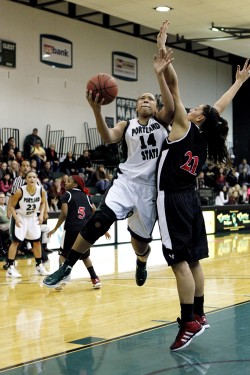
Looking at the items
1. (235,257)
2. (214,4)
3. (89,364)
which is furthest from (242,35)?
(89,364)

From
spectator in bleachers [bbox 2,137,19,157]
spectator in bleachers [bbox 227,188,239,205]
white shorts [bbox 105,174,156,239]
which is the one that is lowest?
spectator in bleachers [bbox 227,188,239,205]

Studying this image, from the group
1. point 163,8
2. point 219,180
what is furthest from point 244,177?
point 163,8

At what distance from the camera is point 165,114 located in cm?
581

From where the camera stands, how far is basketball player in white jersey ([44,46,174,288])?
5789mm

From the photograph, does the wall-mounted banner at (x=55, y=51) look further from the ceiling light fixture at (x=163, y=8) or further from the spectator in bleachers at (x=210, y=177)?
A: the spectator in bleachers at (x=210, y=177)

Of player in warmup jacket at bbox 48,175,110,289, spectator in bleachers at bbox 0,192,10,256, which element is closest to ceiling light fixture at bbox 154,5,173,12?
spectator in bleachers at bbox 0,192,10,256

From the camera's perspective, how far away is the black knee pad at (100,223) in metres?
5.74

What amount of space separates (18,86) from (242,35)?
23.3 ft

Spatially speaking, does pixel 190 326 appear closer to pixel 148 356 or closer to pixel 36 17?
pixel 148 356

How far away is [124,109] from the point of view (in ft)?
79.5

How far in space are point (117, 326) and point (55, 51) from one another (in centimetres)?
1616

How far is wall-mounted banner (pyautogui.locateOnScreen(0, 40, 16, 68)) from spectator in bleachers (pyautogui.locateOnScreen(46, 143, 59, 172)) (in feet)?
A: 8.95

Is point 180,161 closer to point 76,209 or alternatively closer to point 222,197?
point 76,209

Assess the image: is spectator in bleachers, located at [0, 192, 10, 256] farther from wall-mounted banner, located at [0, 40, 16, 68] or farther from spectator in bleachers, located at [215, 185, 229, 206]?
spectator in bleachers, located at [215, 185, 229, 206]
